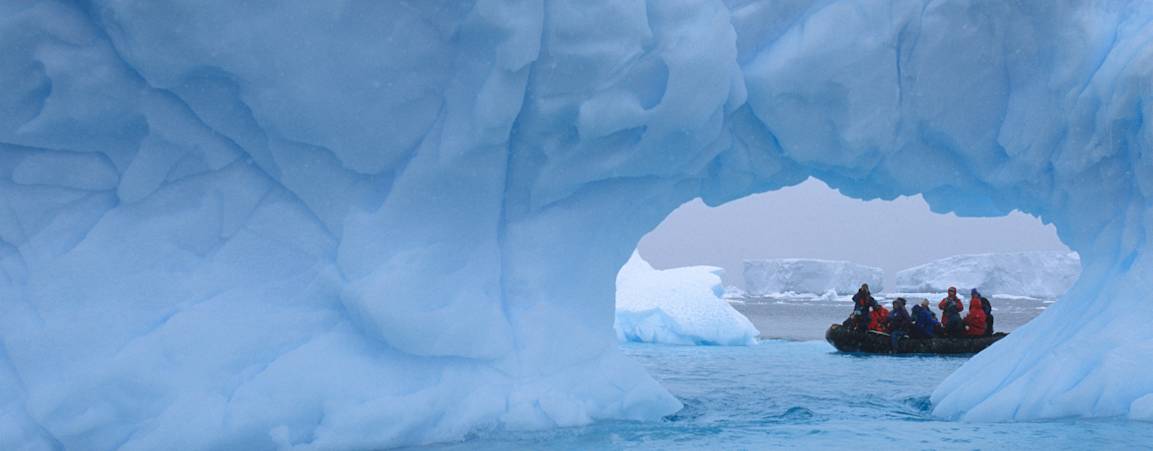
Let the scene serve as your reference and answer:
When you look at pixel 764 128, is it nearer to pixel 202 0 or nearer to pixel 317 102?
pixel 317 102

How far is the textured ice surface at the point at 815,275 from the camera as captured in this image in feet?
173

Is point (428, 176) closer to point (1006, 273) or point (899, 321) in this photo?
point (899, 321)

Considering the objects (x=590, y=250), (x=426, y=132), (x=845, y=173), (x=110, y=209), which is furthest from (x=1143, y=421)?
(x=110, y=209)

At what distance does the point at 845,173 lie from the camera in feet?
24.8

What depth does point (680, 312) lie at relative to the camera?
1677 cm

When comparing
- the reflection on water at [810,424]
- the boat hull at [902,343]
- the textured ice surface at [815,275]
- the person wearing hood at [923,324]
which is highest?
the textured ice surface at [815,275]

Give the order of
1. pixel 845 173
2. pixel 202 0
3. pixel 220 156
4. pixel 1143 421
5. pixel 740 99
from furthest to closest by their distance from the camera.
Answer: pixel 845 173
pixel 740 99
pixel 1143 421
pixel 220 156
pixel 202 0

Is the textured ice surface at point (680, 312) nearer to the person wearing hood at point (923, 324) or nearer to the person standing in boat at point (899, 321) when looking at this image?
the person standing in boat at point (899, 321)

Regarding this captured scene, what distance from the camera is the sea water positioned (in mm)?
5672

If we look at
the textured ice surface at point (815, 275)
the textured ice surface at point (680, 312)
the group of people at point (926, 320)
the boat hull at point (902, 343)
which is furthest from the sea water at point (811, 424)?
the textured ice surface at point (815, 275)

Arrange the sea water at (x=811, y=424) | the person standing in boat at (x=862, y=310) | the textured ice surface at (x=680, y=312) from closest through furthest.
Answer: the sea water at (x=811, y=424), the person standing in boat at (x=862, y=310), the textured ice surface at (x=680, y=312)

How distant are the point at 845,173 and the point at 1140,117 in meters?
1.96

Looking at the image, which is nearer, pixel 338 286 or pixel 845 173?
pixel 338 286

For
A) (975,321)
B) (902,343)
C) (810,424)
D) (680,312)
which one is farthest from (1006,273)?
(810,424)
